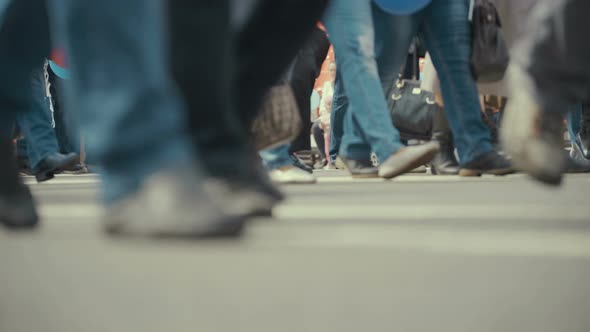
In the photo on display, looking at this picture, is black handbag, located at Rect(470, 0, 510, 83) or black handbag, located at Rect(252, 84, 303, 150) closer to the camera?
black handbag, located at Rect(252, 84, 303, 150)

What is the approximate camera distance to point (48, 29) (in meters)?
1.53

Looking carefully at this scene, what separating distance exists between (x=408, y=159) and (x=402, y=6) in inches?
27.2

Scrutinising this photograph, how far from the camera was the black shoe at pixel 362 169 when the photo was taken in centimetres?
334

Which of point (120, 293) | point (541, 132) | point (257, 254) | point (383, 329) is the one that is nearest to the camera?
point (383, 329)

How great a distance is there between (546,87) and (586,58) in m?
0.11

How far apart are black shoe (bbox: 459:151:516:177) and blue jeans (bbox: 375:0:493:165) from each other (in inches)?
0.9

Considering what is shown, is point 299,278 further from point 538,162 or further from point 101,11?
point 538,162

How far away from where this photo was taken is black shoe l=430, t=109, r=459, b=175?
12.2ft

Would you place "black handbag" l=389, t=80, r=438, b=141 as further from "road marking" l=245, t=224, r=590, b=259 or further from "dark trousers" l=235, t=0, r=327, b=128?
"road marking" l=245, t=224, r=590, b=259

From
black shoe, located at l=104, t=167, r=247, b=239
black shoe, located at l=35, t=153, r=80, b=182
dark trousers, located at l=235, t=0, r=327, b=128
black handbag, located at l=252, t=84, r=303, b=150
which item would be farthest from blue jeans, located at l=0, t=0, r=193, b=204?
black shoe, located at l=35, t=153, r=80, b=182

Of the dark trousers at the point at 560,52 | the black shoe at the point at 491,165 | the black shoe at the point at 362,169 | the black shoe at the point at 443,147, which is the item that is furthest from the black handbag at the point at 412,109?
the dark trousers at the point at 560,52

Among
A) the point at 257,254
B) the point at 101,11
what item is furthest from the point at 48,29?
the point at 257,254

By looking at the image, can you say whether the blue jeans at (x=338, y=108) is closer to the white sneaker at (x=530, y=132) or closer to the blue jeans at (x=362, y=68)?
the blue jeans at (x=362, y=68)

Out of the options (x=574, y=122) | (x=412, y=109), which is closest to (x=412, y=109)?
(x=412, y=109)
